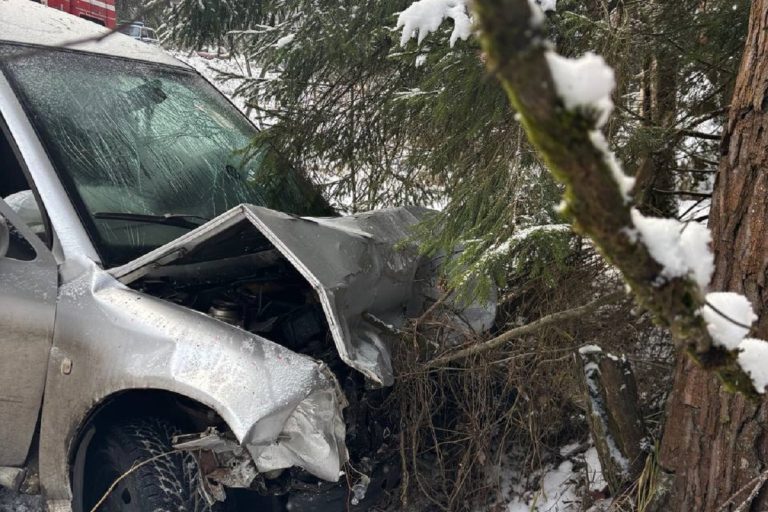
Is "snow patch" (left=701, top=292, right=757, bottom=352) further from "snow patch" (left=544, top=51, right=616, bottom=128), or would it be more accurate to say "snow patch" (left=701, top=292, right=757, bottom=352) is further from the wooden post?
the wooden post

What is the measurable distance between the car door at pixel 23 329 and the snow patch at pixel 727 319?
7.33 feet

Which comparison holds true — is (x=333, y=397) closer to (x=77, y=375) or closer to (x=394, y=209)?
(x=77, y=375)

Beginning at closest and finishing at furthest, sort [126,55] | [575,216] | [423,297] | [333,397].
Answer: [575,216] < [333,397] < [423,297] < [126,55]

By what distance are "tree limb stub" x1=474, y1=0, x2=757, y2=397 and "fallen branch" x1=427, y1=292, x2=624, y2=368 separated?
1.29 meters

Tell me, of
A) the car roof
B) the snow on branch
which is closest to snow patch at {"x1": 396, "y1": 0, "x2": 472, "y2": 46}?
the snow on branch

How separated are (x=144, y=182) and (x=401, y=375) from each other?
1.40m

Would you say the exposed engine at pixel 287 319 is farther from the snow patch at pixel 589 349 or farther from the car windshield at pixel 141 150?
the snow patch at pixel 589 349

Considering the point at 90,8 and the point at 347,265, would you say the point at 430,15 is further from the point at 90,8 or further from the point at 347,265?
the point at 90,8

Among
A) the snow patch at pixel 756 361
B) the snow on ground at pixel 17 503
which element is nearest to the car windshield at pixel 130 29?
the snow patch at pixel 756 361

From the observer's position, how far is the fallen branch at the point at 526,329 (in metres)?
2.58

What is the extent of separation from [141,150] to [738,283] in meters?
2.49

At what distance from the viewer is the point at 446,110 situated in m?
3.10

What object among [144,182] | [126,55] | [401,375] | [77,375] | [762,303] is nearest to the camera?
[762,303]

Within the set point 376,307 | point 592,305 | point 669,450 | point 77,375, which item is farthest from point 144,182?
point 669,450
